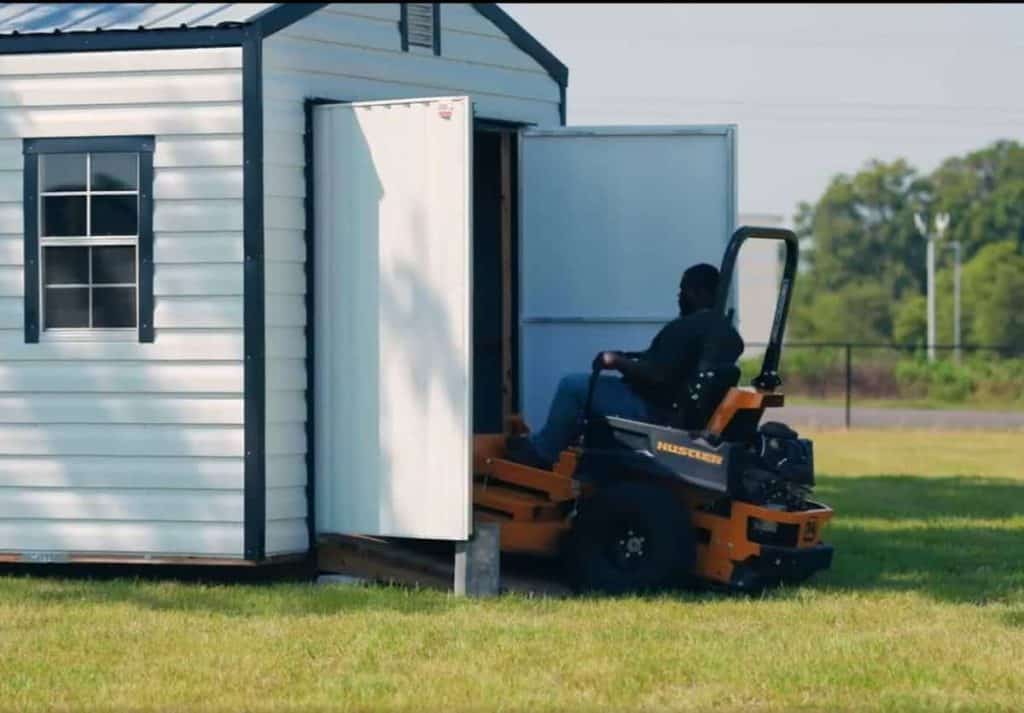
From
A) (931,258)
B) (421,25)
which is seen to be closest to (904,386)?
(931,258)

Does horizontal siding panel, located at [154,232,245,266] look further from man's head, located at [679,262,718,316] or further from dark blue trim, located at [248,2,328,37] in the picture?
man's head, located at [679,262,718,316]

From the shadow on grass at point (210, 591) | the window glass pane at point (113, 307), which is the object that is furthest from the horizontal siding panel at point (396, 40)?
the shadow on grass at point (210, 591)

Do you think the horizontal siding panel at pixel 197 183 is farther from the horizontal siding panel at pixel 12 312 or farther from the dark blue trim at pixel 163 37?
the horizontal siding panel at pixel 12 312

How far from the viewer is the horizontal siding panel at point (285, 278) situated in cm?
1262

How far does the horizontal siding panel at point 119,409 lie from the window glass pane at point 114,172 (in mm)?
1245

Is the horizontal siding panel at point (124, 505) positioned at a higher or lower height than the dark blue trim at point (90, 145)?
lower

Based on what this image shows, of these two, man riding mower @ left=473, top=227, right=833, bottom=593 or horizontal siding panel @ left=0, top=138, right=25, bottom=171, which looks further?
horizontal siding panel @ left=0, top=138, right=25, bottom=171

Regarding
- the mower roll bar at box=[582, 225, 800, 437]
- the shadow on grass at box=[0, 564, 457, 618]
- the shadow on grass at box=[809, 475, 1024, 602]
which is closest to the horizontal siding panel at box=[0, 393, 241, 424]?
the shadow on grass at box=[0, 564, 457, 618]

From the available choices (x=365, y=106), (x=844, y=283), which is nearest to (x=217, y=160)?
(x=365, y=106)

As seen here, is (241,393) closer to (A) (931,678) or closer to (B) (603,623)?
(B) (603,623)

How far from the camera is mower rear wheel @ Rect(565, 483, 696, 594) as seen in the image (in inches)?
476

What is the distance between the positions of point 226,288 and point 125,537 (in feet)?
5.29

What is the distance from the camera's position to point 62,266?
13008 millimetres

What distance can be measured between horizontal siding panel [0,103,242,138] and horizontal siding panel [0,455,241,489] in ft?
6.33
